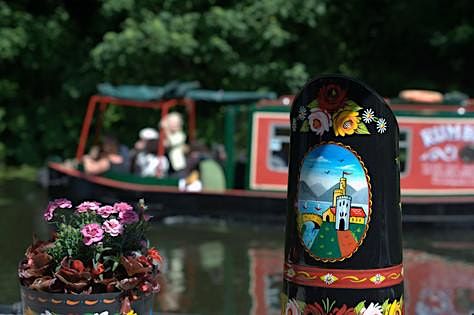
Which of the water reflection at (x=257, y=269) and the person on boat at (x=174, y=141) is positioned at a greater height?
the person on boat at (x=174, y=141)

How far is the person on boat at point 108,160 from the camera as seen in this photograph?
1264 cm

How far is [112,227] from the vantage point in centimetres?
376

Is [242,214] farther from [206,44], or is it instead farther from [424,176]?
[206,44]

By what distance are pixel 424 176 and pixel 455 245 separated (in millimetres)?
1467

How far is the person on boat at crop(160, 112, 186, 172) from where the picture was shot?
12273 millimetres

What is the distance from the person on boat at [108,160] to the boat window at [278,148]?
2.22m

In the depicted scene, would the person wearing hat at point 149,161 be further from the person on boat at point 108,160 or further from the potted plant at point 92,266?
the potted plant at point 92,266

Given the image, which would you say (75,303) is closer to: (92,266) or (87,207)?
(92,266)

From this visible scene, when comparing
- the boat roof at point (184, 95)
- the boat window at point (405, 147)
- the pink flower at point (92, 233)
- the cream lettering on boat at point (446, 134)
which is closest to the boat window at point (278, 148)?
the boat roof at point (184, 95)

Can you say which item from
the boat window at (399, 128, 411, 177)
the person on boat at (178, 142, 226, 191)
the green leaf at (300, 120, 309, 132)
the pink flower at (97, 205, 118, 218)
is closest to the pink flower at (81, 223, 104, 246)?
the pink flower at (97, 205, 118, 218)

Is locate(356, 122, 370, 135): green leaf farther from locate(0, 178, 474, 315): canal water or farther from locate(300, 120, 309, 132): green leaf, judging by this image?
locate(0, 178, 474, 315): canal water

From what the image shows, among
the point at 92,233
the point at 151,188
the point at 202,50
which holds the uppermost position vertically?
the point at 202,50

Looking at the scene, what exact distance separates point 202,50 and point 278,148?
816 centimetres

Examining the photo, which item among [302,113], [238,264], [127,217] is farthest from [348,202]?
[238,264]
